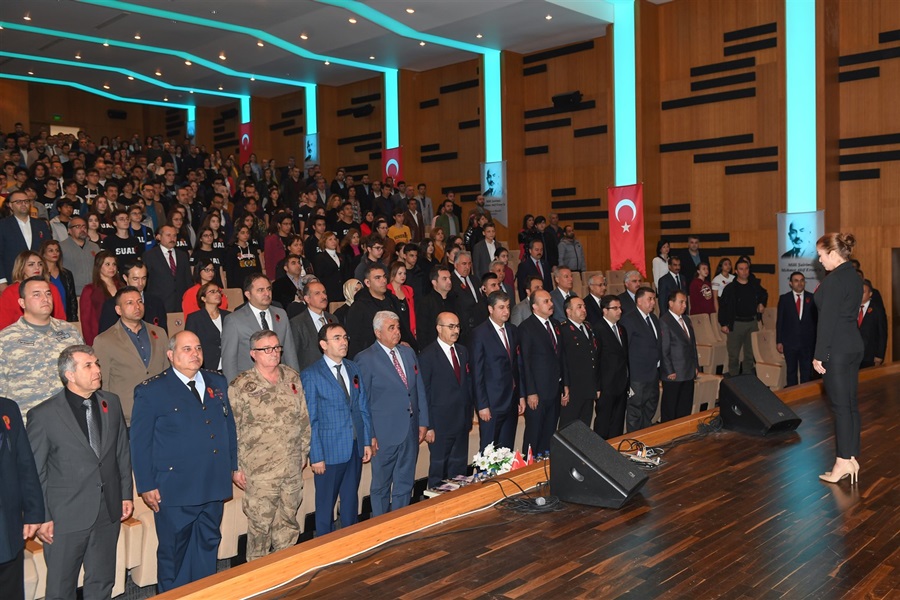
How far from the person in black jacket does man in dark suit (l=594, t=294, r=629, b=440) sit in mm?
1952

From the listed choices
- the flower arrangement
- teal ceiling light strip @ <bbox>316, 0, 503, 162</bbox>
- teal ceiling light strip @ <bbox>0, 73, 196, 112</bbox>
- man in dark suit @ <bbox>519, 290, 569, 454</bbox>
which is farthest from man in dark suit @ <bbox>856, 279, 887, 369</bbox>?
teal ceiling light strip @ <bbox>0, 73, 196, 112</bbox>

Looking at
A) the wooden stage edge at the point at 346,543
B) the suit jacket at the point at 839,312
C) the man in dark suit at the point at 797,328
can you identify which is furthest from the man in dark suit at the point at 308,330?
the man in dark suit at the point at 797,328

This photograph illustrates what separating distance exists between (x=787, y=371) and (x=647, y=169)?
481cm

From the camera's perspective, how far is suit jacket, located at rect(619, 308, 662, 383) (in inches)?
244

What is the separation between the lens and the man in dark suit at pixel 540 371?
17.7 feet

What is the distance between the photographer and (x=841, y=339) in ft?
13.3

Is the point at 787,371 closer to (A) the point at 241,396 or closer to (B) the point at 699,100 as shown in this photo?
(B) the point at 699,100

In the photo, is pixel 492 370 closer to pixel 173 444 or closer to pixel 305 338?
pixel 305 338

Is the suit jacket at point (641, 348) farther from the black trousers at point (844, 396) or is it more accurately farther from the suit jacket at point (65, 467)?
the suit jacket at point (65, 467)

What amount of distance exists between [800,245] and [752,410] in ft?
19.4

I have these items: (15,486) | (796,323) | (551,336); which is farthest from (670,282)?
(15,486)

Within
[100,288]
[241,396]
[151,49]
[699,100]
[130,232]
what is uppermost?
[151,49]

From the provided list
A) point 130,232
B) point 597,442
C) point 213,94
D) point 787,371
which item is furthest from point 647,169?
point 213,94

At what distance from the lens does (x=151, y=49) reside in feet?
49.0
